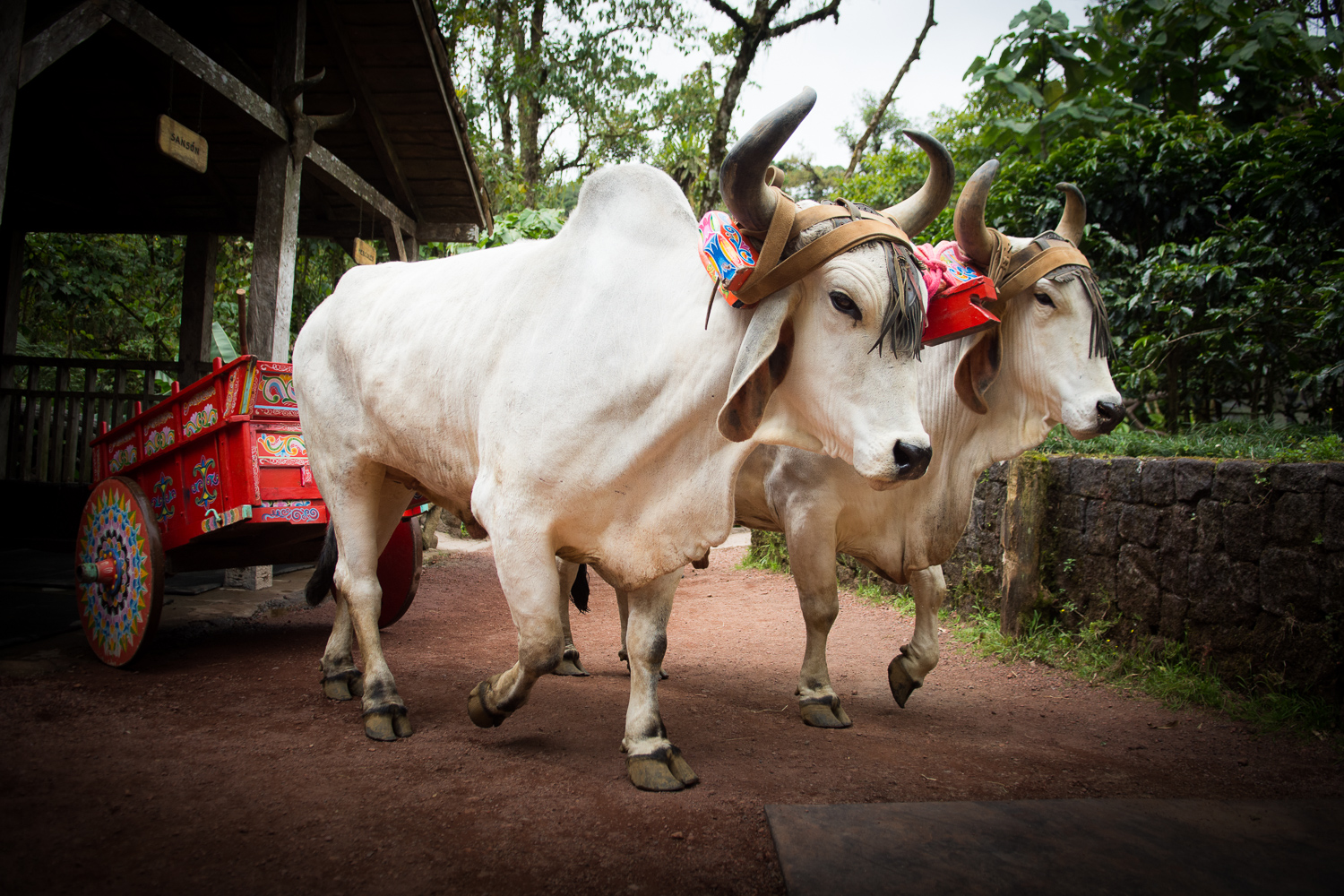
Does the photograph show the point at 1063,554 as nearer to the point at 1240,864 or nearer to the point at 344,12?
the point at 1240,864

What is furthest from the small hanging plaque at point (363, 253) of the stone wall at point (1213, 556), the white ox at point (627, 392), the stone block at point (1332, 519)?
the stone block at point (1332, 519)

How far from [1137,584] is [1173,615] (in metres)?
0.24

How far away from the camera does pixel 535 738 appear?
3127mm

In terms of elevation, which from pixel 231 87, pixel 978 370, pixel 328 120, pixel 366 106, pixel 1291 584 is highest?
→ pixel 366 106

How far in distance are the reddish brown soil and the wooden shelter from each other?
299cm

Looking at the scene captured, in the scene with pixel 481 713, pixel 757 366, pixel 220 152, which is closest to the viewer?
pixel 757 366

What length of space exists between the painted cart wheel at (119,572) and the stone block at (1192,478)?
4.76m

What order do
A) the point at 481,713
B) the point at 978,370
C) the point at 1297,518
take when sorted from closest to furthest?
the point at 481,713
the point at 978,370
the point at 1297,518

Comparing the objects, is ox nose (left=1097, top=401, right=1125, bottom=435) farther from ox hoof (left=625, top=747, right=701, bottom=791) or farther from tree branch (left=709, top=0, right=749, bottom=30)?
tree branch (left=709, top=0, right=749, bottom=30)

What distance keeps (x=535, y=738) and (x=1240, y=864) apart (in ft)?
7.13

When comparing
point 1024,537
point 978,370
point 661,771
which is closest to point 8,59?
point 661,771

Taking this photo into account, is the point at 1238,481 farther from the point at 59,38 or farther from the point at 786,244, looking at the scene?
the point at 59,38

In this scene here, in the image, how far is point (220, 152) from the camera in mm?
7340

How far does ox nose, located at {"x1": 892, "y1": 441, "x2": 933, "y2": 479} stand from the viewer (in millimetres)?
2188
